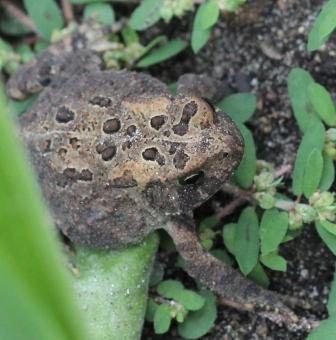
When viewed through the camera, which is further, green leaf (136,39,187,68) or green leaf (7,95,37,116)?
green leaf (7,95,37,116)

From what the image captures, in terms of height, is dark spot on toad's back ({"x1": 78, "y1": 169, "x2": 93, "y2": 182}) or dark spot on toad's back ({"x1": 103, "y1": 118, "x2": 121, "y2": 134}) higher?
dark spot on toad's back ({"x1": 103, "y1": 118, "x2": 121, "y2": 134})

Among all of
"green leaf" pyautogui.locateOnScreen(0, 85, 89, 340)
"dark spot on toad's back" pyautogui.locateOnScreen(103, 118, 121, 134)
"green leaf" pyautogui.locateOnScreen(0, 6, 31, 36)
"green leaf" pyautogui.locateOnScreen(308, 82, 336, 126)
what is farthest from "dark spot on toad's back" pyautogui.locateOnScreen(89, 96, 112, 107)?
"green leaf" pyautogui.locateOnScreen(0, 85, 89, 340)

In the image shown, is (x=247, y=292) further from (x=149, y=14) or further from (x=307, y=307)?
(x=149, y=14)

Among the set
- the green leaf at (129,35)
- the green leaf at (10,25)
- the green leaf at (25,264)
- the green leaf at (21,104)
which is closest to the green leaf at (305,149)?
the green leaf at (129,35)

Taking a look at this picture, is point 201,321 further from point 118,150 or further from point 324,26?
point 324,26

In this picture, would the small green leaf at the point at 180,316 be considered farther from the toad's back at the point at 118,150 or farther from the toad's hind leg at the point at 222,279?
the toad's back at the point at 118,150

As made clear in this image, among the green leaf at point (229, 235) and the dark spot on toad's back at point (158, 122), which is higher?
the dark spot on toad's back at point (158, 122)

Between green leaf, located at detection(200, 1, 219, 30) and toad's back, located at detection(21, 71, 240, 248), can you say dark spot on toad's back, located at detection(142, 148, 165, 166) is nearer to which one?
toad's back, located at detection(21, 71, 240, 248)
